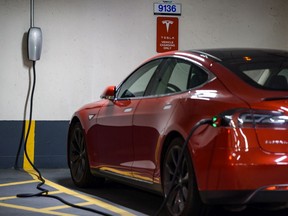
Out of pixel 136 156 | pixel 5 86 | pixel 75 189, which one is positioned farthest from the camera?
pixel 5 86

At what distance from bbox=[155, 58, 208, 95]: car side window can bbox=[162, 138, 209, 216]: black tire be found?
531mm

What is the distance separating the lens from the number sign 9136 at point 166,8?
31.2 ft

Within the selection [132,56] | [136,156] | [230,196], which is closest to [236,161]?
[230,196]

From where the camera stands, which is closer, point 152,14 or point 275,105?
point 275,105

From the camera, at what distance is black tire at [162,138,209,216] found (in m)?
4.75

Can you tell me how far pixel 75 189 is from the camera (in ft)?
23.9

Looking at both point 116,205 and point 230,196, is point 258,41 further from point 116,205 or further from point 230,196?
point 230,196

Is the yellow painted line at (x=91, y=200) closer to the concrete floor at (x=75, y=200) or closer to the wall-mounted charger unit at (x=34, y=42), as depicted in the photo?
the concrete floor at (x=75, y=200)

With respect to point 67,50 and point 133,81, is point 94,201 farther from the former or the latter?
point 67,50

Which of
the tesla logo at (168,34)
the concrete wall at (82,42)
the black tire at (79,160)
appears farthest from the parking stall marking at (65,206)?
the tesla logo at (168,34)

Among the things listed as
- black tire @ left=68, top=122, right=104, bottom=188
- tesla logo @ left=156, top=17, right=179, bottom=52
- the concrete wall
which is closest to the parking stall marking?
black tire @ left=68, top=122, right=104, bottom=188

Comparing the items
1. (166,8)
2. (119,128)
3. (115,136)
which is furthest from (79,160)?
(166,8)

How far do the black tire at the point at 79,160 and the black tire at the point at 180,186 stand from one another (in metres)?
2.13

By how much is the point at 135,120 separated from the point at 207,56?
3.16 feet
